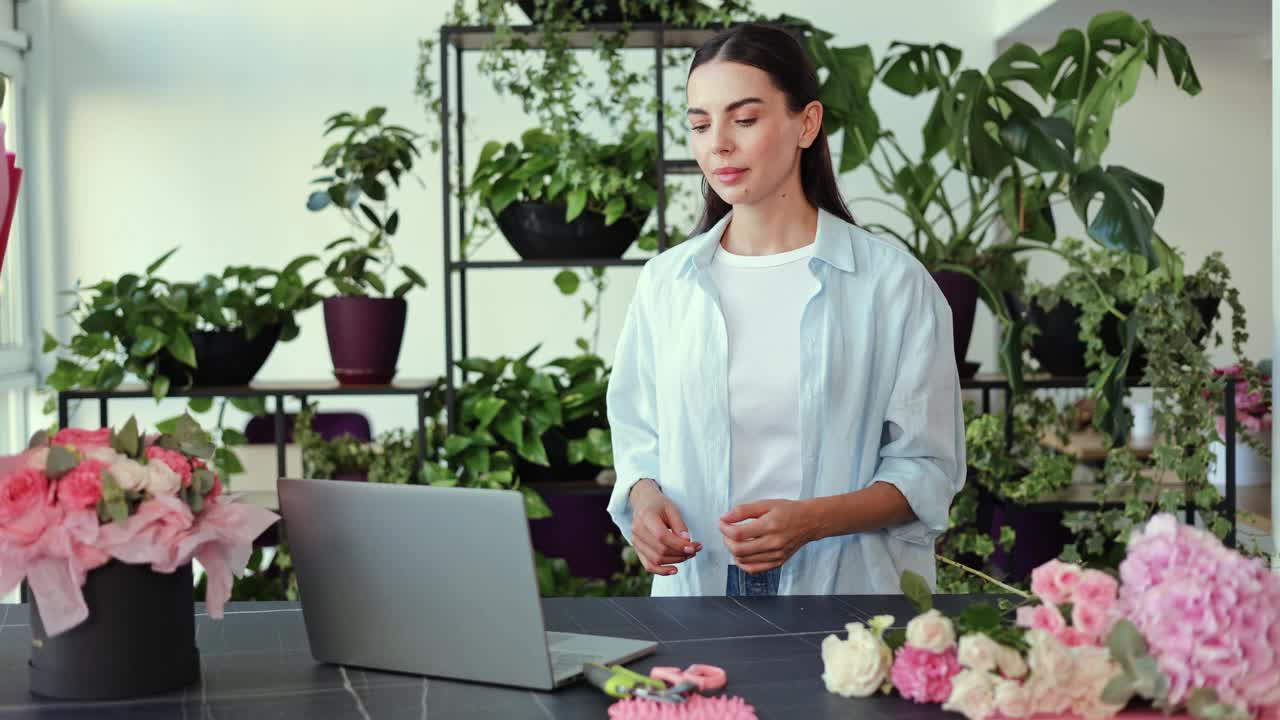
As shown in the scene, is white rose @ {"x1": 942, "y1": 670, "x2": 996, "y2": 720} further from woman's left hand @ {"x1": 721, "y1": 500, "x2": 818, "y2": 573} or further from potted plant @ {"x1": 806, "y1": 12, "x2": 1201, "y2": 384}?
potted plant @ {"x1": 806, "y1": 12, "x2": 1201, "y2": 384}

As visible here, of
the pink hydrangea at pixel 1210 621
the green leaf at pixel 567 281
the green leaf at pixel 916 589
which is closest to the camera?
the pink hydrangea at pixel 1210 621

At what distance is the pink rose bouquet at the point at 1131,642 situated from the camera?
101 cm

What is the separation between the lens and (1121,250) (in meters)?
2.81

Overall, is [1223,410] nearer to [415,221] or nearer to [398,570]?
[398,570]

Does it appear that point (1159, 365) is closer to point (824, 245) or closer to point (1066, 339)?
point (1066, 339)

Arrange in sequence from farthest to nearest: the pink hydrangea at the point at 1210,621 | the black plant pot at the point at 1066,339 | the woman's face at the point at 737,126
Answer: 1. the black plant pot at the point at 1066,339
2. the woman's face at the point at 737,126
3. the pink hydrangea at the point at 1210,621

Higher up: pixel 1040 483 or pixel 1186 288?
pixel 1186 288

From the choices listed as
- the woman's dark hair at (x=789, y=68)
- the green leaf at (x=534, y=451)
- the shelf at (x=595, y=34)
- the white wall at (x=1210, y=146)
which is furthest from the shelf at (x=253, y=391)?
the white wall at (x=1210, y=146)

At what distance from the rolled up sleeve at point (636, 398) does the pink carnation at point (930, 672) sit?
0.83m

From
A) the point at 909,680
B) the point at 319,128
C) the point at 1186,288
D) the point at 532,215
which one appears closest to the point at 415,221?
the point at 319,128

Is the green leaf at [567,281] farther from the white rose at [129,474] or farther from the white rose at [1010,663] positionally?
the white rose at [1010,663]

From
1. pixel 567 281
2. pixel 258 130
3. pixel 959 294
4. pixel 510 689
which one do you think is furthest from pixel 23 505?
pixel 258 130

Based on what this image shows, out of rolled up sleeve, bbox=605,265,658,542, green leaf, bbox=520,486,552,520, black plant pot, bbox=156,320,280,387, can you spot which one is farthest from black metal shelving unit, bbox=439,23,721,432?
rolled up sleeve, bbox=605,265,658,542

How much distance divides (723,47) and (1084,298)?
1497 mm
